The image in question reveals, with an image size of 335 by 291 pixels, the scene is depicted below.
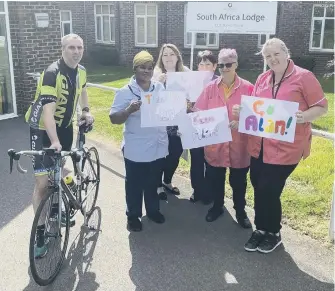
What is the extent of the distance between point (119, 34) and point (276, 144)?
1901 cm

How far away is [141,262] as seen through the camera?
407 cm

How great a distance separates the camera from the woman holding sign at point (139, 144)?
13.9ft

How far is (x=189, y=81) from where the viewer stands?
517 centimetres

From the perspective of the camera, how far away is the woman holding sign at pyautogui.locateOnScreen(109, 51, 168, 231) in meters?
4.23

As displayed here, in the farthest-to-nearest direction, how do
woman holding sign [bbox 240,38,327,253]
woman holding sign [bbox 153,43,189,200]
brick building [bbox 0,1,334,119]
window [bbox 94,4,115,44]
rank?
1. window [bbox 94,4,115,44]
2. brick building [bbox 0,1,334,119]
3. woman holding sign [bbox 153,43,189,200]
4. woman holding sign [bbox 240,38,327,253]

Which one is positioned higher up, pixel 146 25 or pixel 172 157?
pixel 146 25

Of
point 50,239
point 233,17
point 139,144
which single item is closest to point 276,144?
→ point 139,144

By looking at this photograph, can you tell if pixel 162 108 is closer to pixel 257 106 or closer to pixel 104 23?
pixel 257 106

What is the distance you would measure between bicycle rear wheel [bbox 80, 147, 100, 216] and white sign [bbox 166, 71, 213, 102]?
1.24 meters

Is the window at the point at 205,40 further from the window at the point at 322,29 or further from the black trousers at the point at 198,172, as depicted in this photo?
the black trousers at the point at 198,172

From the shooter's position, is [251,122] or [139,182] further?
[139,182]

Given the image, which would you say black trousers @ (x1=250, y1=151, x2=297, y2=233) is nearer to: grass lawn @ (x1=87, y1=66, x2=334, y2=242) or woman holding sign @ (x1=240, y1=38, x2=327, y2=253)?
woman holding sign @ (x1=240, y1=38, x2=327, y2=253)

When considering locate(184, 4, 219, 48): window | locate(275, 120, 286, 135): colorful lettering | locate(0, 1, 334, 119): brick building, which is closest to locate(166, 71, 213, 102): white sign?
locate(275, 120, 286, 135): colorful lettering

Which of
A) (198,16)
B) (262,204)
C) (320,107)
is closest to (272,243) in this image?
(262,204)
